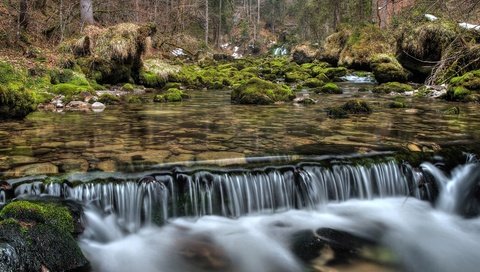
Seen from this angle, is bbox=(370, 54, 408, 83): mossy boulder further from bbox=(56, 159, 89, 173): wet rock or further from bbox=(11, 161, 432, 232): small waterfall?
bbox=(56, 159, 89, 173): wet rock

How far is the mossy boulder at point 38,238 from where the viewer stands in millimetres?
3080

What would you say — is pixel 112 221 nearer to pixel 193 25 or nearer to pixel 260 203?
pixel 260 203

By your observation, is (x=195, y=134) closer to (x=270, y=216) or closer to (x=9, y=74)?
(x=270, y=216)

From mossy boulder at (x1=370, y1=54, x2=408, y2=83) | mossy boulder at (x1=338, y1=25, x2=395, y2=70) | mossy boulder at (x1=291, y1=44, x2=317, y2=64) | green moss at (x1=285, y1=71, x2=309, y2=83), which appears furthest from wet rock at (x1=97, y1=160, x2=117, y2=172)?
mossy boulder at (x1=291, y1=44, x2=317, y2=64)

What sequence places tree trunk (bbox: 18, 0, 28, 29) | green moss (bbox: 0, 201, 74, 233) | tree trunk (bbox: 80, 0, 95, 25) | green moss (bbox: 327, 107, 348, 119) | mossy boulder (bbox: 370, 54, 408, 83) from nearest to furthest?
green moss (bbox: 0, 201, 74, 233)
green moss (bbox: 327, 107, 348, 119)
tree trunk (bbox: 18, 0, 28, 29)
tree trunk (bbox: 80, 0, 95, 25)
mossy boulder (bbox: 370, 54, 408, 83)

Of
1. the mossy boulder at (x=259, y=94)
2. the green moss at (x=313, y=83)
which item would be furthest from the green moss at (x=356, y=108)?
the green moss at (x=313, y=83)

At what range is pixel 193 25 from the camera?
46656 mm

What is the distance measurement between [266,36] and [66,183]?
62.2 metres

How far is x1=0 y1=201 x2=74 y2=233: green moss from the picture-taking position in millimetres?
3414

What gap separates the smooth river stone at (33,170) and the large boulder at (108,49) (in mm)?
10600

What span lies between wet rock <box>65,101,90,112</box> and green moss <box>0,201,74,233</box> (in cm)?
669

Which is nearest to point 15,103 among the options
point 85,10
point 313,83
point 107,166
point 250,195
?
point 107,166

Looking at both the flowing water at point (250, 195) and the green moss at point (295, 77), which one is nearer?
the flowing water at point (250, 195)

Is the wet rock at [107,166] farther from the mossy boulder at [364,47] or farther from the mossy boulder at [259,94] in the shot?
the mossy boulder at [364,47]
